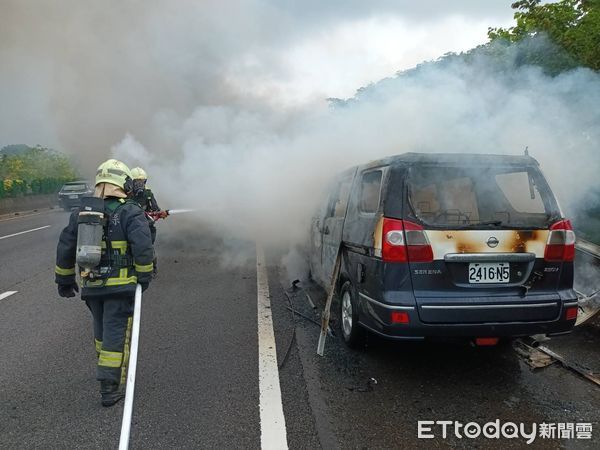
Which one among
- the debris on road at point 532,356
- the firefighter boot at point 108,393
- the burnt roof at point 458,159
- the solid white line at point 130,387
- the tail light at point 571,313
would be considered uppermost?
the burnt roof at point 458,159

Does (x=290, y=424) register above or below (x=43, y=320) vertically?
above

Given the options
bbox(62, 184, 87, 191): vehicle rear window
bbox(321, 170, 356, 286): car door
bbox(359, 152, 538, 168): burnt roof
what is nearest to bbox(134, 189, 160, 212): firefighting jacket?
bbox(321, 170, 356, 286): car door

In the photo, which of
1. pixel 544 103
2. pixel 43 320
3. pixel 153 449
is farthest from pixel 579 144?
pixel 43 320

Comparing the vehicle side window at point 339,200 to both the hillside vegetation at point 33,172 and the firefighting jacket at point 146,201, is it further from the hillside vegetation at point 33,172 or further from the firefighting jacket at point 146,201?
the hillside vegetation at point 33,172

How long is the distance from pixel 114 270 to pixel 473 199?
2.75 m

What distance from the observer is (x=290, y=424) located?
9.30 ft

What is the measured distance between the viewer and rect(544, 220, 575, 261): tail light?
323cm

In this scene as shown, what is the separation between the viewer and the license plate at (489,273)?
315 cm

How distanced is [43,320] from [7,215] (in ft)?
65.2

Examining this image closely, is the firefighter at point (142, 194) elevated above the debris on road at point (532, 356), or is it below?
above

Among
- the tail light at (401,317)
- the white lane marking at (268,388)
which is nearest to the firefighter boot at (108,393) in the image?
the white lane marking at (268,388)

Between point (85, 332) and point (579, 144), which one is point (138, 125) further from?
point (579, 144)

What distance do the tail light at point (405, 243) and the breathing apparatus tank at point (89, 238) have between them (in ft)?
6.29

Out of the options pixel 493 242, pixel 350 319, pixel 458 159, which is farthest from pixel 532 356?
pixel 458 159
